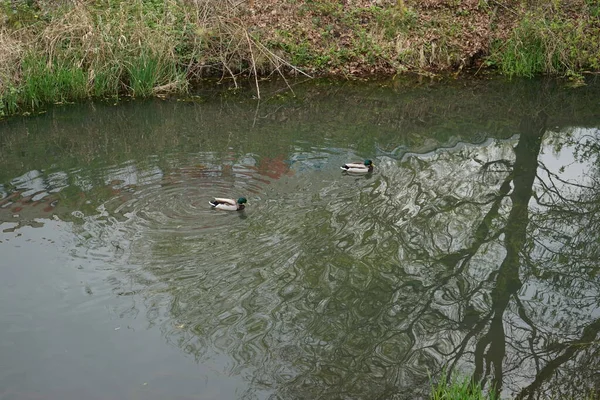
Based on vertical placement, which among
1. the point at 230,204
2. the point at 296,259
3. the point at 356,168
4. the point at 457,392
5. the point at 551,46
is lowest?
the point at 457,392

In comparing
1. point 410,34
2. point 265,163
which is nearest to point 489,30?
point 410,34

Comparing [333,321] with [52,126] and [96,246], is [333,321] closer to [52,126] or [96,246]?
[96,246]

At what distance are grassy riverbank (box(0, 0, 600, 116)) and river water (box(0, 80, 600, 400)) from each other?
1.38 meters

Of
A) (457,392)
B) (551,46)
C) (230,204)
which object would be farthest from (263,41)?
(457,392)

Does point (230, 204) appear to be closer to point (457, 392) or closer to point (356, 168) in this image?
point (356, 168)

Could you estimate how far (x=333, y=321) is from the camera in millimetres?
7586

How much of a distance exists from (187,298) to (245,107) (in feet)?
26.8

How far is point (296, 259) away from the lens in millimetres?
8648

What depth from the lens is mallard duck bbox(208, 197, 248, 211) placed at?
9664 mm

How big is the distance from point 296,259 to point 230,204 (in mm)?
1510

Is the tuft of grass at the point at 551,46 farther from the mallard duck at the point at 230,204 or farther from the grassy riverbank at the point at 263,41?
the mallard duck at the point at 230,204

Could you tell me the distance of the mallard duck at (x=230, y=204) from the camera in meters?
9.66

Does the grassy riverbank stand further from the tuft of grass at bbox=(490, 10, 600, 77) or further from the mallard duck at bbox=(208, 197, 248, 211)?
the mallard duck at bbox=(208, 197, 248, 211)

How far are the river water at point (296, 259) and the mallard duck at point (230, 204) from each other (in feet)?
0.41
